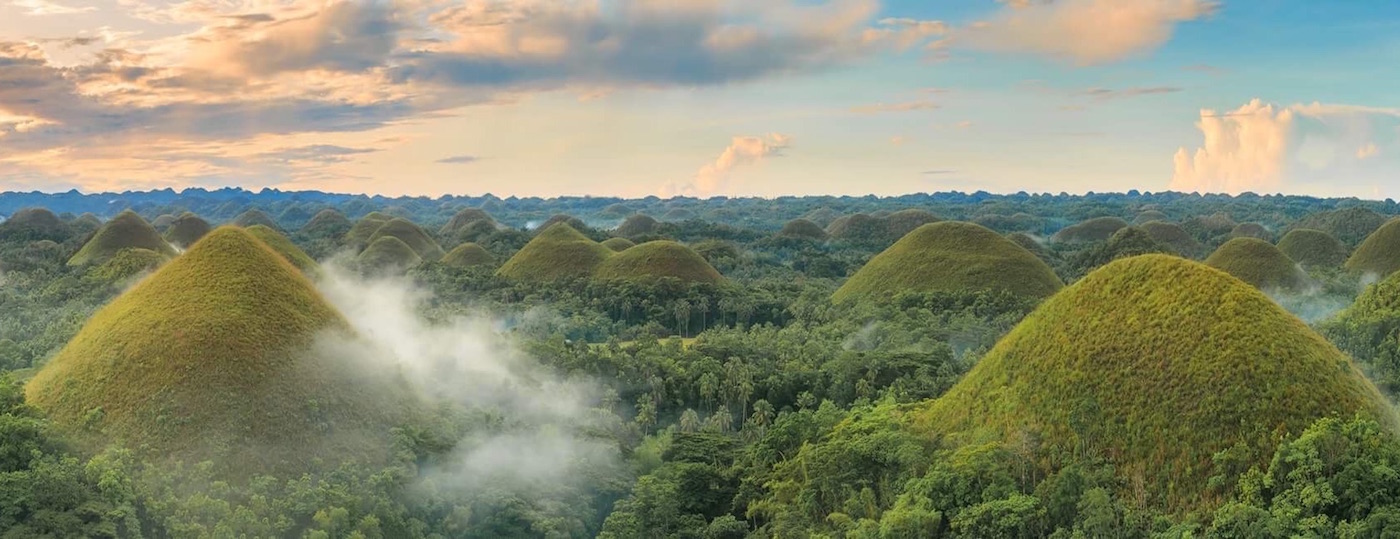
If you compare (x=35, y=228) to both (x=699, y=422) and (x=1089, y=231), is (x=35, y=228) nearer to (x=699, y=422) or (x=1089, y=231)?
(x=699, y=422)

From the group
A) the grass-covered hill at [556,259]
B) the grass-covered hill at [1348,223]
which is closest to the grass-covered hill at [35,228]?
the grass-covered hill at [556,259]

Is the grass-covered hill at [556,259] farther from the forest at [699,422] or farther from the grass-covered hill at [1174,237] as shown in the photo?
the grass-covered hill at [1174,237]

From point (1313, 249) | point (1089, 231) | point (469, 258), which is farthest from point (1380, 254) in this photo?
point (469, 258)

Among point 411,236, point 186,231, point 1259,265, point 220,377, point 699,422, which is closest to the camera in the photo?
point 220,377

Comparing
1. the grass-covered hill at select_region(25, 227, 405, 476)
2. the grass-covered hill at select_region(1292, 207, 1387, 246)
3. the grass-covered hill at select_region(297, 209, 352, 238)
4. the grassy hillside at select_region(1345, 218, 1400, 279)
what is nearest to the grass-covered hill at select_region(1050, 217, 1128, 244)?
the grass-covered hill at select_region(1292, 207, 1387, 246)

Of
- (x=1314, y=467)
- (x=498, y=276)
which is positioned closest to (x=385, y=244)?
(x=498, y=276)

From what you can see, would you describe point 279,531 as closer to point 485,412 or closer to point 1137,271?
point 485,412
